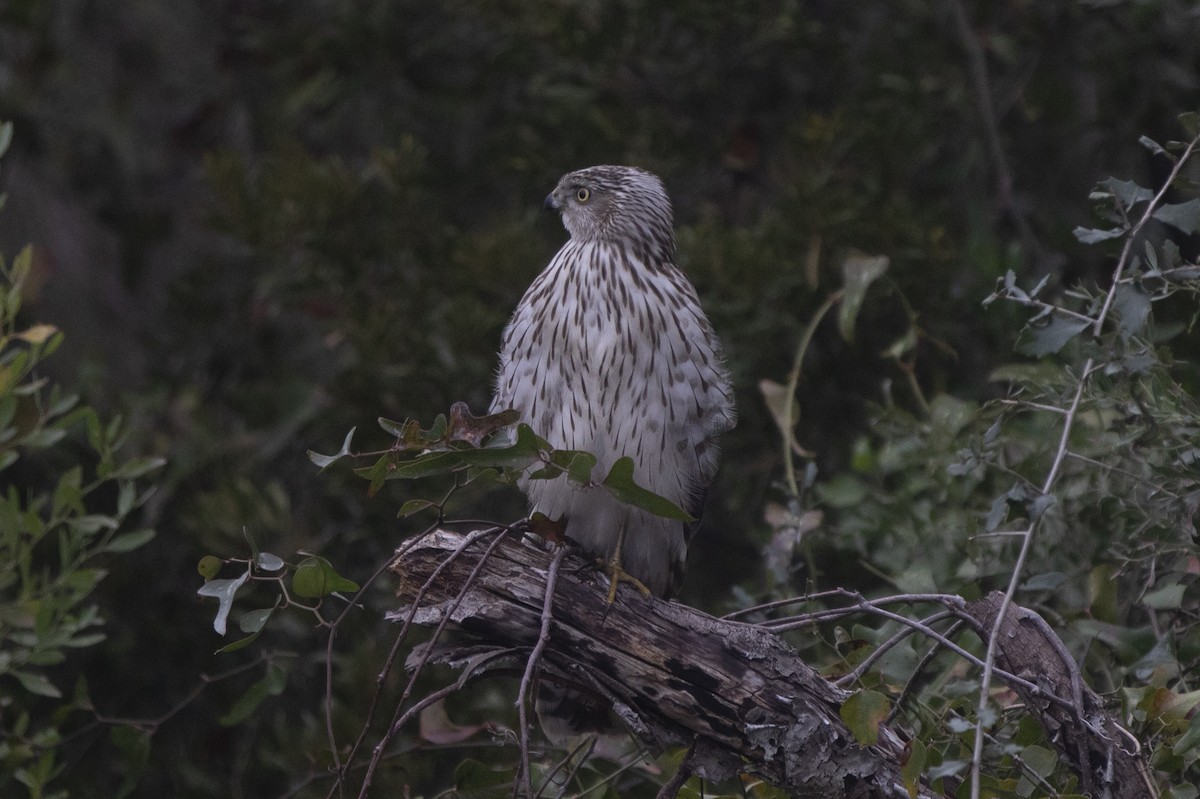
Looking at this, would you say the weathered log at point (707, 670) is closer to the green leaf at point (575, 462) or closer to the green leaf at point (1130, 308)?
the green leaf at point (575, 462)

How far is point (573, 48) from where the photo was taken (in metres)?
4.34

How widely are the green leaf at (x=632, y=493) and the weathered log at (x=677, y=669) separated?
1.02 ft

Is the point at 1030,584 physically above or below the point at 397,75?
below

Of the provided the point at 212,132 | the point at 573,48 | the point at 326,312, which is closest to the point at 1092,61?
the point at 573,48

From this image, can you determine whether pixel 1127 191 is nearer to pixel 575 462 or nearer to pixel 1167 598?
pixel 1167 598

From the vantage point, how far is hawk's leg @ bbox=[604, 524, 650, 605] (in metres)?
2.59

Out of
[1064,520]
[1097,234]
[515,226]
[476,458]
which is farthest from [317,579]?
[515,226]

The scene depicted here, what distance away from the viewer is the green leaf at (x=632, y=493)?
2119 mm

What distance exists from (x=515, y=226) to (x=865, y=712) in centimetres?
248

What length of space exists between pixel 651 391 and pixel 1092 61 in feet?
7.26

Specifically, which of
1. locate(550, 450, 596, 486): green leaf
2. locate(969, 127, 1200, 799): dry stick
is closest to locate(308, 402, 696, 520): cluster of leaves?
locate(550, 450, 596, 486): green leaf

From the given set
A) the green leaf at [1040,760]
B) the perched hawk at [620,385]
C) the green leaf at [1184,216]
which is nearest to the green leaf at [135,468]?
the perched hawk at [620,385]

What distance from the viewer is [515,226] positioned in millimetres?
4211

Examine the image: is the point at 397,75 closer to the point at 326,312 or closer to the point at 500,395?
the point at 326,312
